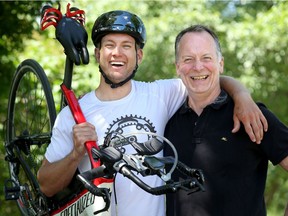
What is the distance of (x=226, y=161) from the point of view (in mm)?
3691

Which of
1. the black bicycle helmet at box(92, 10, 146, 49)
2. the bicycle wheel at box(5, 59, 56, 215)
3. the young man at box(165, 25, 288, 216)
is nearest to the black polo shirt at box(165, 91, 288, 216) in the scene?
the young man at box(165, 25, 288, 216)

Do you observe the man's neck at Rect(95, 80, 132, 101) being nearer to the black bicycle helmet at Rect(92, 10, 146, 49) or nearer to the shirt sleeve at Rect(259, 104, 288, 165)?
the black bicycle helmet at Rect(92, 10, 146, 49)

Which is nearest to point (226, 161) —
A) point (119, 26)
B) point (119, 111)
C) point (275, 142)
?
point (275, 142)

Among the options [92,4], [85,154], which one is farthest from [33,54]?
[85,154]

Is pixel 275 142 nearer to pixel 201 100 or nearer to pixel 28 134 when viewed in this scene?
pixel 201 100

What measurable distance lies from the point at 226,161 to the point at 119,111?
76 centimetres

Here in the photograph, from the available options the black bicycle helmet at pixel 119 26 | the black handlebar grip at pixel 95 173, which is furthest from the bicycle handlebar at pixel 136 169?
the black bicycle helmet at pixel 119 26

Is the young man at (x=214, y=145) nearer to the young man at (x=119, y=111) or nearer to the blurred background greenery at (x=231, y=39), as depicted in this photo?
the young man at (x=119, y=111)

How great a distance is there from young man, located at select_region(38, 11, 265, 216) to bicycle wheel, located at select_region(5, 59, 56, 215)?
642mm

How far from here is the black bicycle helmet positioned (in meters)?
4.05

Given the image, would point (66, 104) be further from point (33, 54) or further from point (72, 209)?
point (33, 54)

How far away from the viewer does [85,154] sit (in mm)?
3910

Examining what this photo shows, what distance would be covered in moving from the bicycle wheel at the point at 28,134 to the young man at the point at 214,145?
122 centimetres

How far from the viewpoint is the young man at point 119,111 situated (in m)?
3.88
